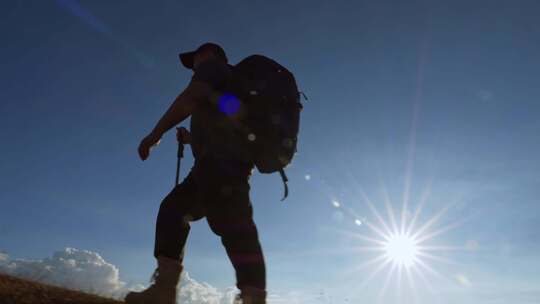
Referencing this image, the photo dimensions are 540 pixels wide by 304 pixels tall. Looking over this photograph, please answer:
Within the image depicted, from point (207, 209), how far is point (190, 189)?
32cm

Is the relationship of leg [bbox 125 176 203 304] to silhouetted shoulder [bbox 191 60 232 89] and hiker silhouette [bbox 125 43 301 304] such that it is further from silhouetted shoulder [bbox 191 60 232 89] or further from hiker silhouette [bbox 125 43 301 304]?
silhouetted shoulder [bbox 191 60 232 89]

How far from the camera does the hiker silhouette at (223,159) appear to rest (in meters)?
3.58

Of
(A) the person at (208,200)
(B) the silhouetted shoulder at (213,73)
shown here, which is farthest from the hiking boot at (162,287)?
(B) the silhouetted shoulder at (213,73)

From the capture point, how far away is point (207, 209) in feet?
12.1

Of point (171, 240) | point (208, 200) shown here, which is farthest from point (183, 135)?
point (171, 240)

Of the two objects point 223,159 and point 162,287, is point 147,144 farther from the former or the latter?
point 162,287

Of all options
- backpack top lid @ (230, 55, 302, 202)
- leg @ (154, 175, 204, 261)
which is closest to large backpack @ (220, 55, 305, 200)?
backpack top lid @ (230, 55, 302, 202)

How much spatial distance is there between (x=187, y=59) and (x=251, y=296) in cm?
234

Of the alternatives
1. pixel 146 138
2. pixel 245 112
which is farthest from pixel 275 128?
pixel 146 138

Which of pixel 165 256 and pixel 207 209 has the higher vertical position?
pixel 207 209

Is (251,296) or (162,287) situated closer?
(251,296)

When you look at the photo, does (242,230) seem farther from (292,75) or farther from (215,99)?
(292,75)

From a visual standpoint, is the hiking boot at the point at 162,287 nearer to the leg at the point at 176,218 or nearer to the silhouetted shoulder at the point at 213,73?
the leg at the point at 176,218

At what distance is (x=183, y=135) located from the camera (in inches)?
171
